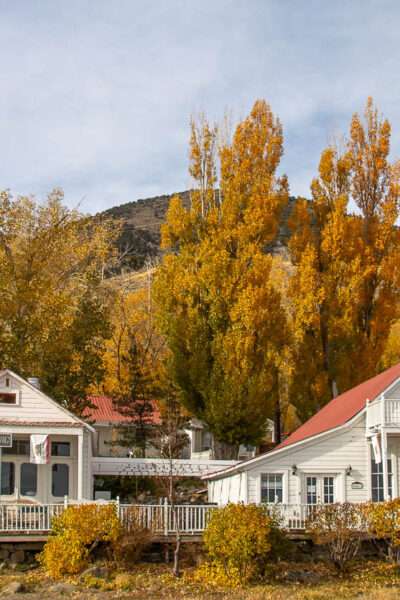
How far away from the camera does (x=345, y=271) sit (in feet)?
134

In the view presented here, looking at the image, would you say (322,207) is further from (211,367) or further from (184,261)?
(211,367)

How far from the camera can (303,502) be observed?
2839 centimetres

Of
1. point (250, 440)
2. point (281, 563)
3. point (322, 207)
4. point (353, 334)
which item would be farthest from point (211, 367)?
point (281, 563)

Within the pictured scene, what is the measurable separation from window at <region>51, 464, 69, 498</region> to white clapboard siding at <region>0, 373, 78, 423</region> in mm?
1850

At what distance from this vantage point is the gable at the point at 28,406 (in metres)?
29.9

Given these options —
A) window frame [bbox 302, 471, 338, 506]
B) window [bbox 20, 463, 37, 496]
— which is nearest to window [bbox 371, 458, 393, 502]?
window frame [bbox 302, 471, 338, 506]

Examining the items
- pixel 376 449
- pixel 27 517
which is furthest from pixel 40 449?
pixel 376 449

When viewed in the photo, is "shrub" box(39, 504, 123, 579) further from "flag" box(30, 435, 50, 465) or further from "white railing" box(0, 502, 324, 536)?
"flag" box(30, 435, 50, 465)

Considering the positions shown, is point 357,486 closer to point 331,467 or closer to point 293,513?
point 331,467

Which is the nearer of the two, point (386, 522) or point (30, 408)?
point (386, 522)

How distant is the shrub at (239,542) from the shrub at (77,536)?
106 inches

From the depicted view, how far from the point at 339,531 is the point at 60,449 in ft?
34.7

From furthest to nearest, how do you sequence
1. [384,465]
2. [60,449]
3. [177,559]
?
[60,449] → [384,465] → [177,559]

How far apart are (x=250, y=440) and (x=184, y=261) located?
8084 millimetres
